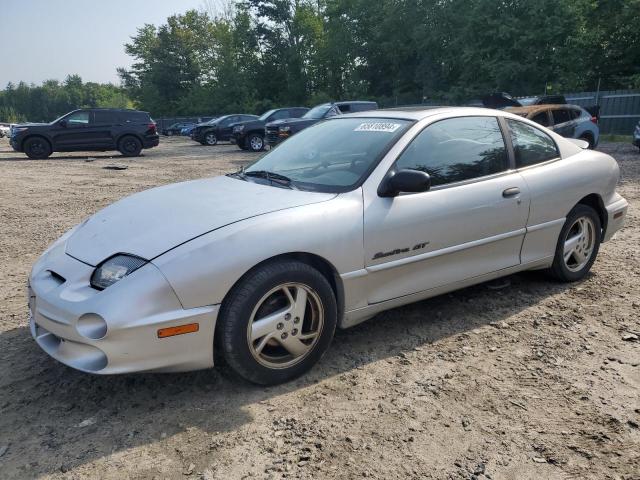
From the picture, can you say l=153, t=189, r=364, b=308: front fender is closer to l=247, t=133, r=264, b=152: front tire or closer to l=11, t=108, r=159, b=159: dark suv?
l=11, t=108, r=159, b=159: dark suv

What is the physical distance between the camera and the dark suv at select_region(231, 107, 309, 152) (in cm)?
2028

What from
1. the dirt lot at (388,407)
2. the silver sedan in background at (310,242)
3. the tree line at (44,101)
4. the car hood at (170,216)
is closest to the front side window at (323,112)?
the silver sedan in background at (310,242)

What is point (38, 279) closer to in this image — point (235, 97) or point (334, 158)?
point (334, 158)

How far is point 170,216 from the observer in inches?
115

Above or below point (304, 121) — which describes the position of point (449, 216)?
below

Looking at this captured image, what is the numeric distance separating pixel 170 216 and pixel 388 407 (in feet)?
5.23

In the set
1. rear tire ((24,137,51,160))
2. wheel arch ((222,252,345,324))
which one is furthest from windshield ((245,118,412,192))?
rear tire ((24,137,51,160))

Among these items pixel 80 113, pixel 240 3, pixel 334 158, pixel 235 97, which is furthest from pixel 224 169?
pixel 240 3

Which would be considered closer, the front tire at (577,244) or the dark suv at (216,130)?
the front tire at (577,244)

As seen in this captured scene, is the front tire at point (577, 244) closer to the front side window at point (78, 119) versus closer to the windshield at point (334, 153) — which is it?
Answer: the windshield at point (334, 153)

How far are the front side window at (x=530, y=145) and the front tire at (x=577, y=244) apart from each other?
1.71 ft

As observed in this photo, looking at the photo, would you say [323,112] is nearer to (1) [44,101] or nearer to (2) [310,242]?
(2) [310,242]

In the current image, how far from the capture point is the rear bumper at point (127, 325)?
2.39 m

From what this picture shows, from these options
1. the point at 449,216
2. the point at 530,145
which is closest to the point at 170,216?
the point at 449,216
